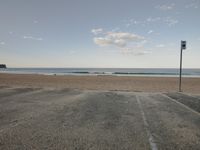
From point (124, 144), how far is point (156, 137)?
85 centimetres

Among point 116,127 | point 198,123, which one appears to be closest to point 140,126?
point 116,127

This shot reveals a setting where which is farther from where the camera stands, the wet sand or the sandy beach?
the sandy beach

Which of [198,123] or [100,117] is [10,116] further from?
[198,123]

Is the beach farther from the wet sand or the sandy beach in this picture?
the sandy beach

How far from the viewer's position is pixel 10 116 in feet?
18.2

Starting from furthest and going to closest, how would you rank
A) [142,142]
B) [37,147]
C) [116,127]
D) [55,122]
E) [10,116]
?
[10,116]
[55,122]
[116,127]
[142,142]
[37,147]

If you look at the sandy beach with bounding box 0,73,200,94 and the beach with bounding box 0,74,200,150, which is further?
the sandy beach with bounding box 0,73,200,94

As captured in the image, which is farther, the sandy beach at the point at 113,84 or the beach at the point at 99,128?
the sandy beach at the point at 113,84

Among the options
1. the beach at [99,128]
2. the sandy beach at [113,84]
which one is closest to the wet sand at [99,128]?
the beach at [99,128]

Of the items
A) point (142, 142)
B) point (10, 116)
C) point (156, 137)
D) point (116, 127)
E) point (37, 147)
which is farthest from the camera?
point (10, 116)

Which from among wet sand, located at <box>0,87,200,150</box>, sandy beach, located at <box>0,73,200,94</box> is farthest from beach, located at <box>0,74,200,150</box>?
sandy beach, located at <box>0,73,200,94</box>

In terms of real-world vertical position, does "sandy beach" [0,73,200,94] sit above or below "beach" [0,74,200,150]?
below

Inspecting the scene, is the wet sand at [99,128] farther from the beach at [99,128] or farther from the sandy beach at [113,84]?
the sandy beach at [113,84]

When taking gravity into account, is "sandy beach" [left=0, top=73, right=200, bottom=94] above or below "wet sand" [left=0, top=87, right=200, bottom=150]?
below
